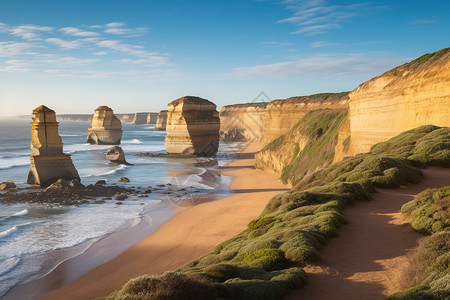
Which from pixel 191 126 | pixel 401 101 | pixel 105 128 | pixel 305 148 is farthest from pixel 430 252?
pixel 105 128

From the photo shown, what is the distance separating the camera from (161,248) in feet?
57.1

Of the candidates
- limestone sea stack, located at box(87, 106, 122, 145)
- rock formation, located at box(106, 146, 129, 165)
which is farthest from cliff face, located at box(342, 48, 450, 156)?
limestone sea stack, located at box(87, 106, 122, 145)

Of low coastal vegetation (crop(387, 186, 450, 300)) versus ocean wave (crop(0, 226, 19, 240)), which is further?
ocean wave (crop(0, 226, 19, 240))

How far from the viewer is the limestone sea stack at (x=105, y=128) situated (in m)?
85.8

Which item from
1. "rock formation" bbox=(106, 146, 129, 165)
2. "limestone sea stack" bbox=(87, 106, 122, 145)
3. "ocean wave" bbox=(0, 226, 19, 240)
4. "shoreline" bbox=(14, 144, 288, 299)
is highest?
"limestone sea stack" bbox=(87, 106, 122, 145)

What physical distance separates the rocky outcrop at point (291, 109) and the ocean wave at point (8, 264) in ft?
169

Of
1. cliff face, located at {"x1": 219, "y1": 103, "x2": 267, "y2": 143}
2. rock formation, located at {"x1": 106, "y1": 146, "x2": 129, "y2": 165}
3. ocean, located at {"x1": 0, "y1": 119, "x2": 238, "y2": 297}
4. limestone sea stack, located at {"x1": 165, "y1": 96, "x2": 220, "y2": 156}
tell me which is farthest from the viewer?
cliff face, located at {"x1": 219, "y1": 103, "x2": 267, "y2": 143}

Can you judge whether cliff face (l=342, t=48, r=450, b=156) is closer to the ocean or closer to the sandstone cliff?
the sandstone cliff

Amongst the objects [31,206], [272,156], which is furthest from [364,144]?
[31,206]

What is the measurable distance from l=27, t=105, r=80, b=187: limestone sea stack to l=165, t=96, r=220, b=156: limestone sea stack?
30.5m

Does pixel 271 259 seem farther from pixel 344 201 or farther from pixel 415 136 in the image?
pixel 415 136

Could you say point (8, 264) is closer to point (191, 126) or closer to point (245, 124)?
point (191, 126)

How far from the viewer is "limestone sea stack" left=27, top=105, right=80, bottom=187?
1280 inches

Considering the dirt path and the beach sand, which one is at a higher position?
the dirt path
